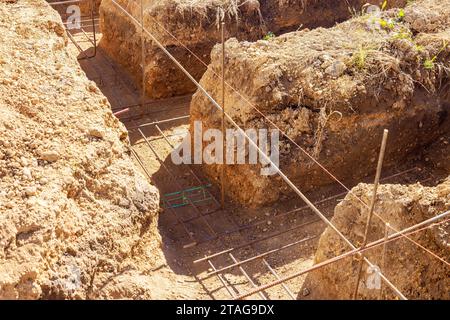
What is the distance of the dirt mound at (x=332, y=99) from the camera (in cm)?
686

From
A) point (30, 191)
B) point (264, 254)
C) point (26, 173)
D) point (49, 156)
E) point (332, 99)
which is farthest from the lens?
point (332, 99)

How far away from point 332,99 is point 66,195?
335cm

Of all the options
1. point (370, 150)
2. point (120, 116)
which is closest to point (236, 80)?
point (370, 150)

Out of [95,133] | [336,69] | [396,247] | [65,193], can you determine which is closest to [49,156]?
[65,193]

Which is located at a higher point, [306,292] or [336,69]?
[336,69]

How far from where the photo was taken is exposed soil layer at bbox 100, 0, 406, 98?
9.21m

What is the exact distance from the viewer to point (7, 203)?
185 inches

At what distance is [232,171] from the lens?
720 cm

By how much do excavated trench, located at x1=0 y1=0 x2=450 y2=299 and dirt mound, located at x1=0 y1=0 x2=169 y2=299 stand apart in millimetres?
15

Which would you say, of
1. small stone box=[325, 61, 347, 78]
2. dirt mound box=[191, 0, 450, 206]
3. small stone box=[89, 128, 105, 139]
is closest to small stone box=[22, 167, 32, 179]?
small stone box=[89, 128, 105, 139]

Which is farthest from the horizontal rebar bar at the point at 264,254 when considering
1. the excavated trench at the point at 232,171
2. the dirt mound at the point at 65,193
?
the dirt mound at the point at 65,193

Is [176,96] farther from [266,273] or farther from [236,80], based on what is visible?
[266,273]

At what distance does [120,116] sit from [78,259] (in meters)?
4.48

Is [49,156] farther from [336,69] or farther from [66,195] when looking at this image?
[336,69]
